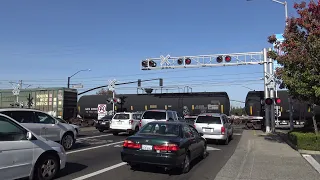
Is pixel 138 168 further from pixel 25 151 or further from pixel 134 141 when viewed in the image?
pixel 25 151

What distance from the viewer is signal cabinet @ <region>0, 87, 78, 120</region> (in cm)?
3056

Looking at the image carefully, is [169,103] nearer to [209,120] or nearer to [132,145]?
[209,120]

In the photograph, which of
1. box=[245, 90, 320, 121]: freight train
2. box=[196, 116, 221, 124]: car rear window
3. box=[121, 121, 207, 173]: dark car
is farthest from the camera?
box=[245, 90, 320, 121]: freight train

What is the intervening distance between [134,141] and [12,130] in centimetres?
312

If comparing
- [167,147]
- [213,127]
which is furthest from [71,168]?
[213,127]

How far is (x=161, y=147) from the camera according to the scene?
334 inches

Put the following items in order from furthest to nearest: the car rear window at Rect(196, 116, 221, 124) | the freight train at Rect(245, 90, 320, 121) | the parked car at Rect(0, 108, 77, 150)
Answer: the freight train at Rect(245, 90, 320, 121)
the car rear window at Rect(196, 116, 221, 124)
the parked car at Rect(0, 108, 77, 150)

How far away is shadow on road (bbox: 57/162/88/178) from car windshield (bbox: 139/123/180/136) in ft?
6.63

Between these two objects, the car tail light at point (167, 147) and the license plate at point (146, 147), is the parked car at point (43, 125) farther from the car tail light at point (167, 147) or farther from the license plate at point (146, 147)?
the car tail light at point (167, 147)

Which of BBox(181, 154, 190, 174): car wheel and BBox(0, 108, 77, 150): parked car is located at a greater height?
BBox(0, 108, 77, 150): parked car

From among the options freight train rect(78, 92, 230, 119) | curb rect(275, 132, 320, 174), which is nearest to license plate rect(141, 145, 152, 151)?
curb rect(275, 132, 320, 174)

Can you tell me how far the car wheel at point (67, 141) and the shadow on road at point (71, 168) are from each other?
369cm

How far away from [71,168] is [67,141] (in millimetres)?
4779

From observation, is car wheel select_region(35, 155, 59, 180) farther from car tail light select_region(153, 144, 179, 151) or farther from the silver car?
the silver car
